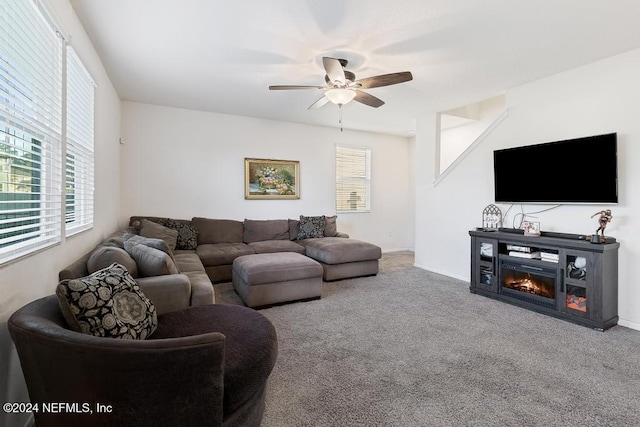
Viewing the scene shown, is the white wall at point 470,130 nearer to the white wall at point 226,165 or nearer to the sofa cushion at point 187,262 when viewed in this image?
the white wall at point 226,165

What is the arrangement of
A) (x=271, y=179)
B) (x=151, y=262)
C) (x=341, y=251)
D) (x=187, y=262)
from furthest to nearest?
(x=271, y=179) < (x=341, y=251) < (x=187, y=262) < (x=151, y=262)

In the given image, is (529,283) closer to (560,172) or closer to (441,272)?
(560,172)

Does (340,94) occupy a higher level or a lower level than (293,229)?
higher

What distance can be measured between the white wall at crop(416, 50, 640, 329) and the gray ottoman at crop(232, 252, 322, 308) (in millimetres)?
2358

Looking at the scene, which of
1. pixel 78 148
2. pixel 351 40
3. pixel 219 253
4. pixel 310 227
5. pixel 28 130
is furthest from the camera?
pixel 310 227

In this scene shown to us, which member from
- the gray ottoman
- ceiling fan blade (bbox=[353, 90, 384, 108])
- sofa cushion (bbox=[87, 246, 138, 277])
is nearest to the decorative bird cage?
ceiling fan blade (bbox=[353, 90, 384, 108])

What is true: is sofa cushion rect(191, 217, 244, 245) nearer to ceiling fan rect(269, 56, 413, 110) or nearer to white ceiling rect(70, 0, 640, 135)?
white ceiling rect(70, 0, 640, 135)

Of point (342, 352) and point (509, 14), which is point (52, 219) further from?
point (509, 14)

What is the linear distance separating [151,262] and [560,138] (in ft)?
14.0

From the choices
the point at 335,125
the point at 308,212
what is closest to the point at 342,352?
the point at 308,212

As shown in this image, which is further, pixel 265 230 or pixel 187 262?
pixel 265 230

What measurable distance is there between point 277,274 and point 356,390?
66.1 inches

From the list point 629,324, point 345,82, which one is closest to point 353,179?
point 345,82

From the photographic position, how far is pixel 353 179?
6.29 meters
